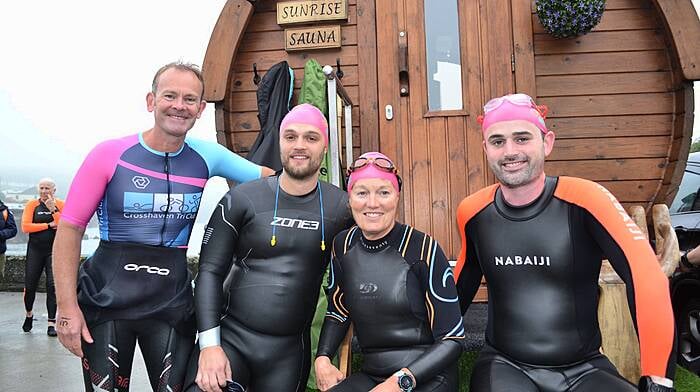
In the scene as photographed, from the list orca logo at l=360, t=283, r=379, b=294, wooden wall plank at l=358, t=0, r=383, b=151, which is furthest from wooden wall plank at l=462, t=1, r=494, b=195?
orca logo at l=360, t=283, r=379, b=294

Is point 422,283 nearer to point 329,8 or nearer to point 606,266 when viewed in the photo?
point 606,266

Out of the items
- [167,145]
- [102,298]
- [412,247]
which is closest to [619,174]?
[412,247]

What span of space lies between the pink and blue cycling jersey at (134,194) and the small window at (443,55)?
2419 millimetres

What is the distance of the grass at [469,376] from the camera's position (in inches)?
116

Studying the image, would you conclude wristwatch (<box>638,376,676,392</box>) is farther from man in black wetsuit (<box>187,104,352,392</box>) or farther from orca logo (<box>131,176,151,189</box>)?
orca logo (<box>131,176,151,189</box>)

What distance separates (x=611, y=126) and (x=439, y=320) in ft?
9.19

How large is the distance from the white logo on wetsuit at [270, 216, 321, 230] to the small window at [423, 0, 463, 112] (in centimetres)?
214

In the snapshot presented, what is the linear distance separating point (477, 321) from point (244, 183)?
2793 mm

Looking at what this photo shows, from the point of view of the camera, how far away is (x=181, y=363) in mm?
2059

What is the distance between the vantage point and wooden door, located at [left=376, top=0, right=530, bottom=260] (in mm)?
3812

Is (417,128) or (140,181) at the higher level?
(417,128)

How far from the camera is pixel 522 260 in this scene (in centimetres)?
194

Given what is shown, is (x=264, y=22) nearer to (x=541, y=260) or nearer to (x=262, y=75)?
(x=262, y=75)

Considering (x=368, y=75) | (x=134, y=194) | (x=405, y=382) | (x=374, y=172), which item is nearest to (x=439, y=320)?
(x=405, y=382)
